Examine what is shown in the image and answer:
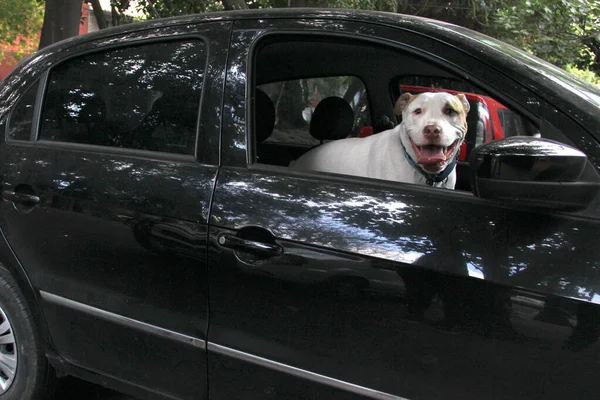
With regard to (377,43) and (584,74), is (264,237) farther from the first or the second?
(584,74)

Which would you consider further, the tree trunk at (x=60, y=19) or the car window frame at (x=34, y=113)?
the tree trunk at (x=60, y=19)

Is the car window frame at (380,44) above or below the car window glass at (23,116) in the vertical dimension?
above

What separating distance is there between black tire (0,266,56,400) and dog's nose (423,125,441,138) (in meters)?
1.85

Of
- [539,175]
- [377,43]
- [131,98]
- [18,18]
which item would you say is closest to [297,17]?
[377,43]

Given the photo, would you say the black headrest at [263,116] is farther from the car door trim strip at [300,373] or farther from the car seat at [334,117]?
the car door trim strip at [300,373]

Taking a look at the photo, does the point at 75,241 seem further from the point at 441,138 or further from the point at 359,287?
the point at 441,138

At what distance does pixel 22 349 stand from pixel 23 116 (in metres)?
1.04

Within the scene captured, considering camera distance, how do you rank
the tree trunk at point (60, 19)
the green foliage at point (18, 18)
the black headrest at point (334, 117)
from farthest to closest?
1. the green foliage at point (18, 18)
2. the tree trunk at point (60, 19)
3. the black headrest at point (334, 117)

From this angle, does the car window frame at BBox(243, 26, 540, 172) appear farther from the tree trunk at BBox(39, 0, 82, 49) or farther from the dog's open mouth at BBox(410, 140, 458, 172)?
the tree trunk at BBox(39, 0, 82, 49)

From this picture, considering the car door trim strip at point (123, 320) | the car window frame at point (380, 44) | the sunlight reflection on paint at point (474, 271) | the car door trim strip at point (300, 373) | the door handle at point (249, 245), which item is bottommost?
the car door trim strip at point (123, 320)

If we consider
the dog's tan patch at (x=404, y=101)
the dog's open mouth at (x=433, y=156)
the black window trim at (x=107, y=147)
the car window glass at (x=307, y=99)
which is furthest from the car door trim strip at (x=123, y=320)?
the car window glass at (x=307, y=99)

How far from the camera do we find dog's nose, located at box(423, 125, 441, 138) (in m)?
2.27

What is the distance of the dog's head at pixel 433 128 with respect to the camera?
2.28 m

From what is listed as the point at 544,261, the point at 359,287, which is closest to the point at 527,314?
the point at 544,261
